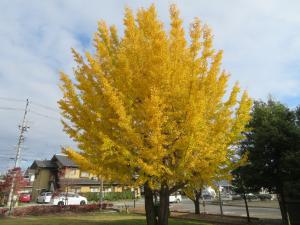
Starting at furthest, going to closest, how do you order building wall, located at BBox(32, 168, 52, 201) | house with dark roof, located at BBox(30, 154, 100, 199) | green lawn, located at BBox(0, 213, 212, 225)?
building wall, located at BBox(32, 168, 52, 201) < house with dark roof, located at BBox(30, 154, 100, 199) < green lawn, located at BBox(0, 213, 212, 225)

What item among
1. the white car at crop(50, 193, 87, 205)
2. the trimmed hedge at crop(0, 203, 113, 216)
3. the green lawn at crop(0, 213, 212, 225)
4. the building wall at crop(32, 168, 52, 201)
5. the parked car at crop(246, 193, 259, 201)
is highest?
the building wall at crop(32, 168, 52, 201)

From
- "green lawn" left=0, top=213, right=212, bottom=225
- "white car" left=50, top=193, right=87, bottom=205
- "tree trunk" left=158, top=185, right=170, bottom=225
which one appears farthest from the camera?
"white car" left=50, top=193, right=87, bottom=205

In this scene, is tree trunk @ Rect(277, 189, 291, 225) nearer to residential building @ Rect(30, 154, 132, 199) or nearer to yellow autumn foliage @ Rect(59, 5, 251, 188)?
yellow autumn foliage @ Rect(59, 5, 251, 188)

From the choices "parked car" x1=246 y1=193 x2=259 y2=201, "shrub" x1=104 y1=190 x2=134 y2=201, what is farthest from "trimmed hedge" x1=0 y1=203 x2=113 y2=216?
"parked car" x1=246 y1=193 x2=259 y2=201

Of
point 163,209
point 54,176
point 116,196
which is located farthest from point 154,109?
point 54,176

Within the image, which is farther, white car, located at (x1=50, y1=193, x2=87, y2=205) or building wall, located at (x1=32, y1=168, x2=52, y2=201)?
building wall, located at (x1=32, y1=168, x2=52, y2=201)

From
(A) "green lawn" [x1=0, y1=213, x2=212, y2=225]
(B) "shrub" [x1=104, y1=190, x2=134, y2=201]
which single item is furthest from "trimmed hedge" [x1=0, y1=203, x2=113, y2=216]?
(B) "shrub" [x1=104, y1=190, x2=134, y2=201]

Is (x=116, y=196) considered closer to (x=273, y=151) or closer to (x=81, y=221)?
(x=81, y=221)

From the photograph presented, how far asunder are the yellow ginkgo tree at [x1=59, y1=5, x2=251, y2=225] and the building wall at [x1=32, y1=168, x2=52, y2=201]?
1714 inches

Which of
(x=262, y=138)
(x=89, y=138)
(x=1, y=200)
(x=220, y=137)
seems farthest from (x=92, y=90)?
(x=1, y=200)

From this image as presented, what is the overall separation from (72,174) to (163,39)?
43157mm

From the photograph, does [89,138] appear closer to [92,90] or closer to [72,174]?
[92,90]

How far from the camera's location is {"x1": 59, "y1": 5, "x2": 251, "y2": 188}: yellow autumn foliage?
17.9ft

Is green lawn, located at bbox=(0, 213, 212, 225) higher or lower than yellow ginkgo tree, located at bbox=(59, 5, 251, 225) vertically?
lower
